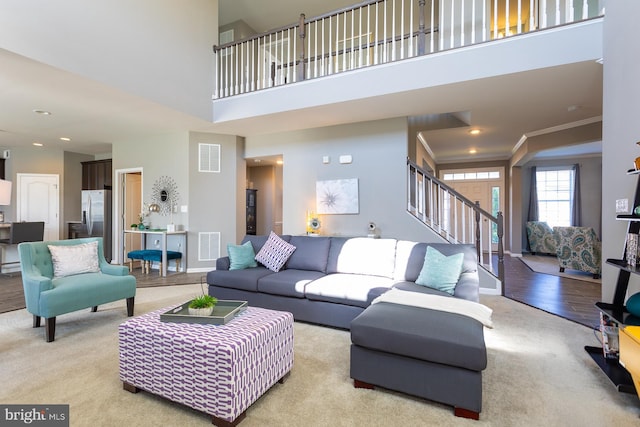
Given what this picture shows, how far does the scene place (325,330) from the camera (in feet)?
10.00

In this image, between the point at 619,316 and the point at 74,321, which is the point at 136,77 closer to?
the point at 74,321

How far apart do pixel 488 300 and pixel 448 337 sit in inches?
107

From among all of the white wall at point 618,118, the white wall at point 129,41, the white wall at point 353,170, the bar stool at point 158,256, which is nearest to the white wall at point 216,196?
the bar stool at point 158,256

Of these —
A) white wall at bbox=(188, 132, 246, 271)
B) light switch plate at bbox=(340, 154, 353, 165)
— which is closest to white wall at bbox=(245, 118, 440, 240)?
light switch plate at bbox=(340, 154, 353, 165)

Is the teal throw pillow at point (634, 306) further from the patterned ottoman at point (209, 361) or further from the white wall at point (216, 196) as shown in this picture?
the white wall at point (216, 196)

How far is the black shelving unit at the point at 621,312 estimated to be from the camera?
194 centimetres

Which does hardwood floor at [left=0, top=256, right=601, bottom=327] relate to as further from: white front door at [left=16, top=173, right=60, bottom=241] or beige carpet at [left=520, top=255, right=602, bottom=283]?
white front door at [left=16, top=173, right=60, bottom=241]

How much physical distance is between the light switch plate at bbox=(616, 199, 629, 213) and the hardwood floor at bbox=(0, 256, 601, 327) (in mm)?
1321

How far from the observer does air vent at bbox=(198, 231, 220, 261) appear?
5.98 metres

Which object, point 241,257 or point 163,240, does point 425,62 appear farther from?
point 163,240

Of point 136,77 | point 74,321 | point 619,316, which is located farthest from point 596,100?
point 74,321

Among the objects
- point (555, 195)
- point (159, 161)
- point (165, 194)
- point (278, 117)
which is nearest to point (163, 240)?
point (165, 194)

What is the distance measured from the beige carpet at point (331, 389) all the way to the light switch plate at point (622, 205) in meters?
1.17

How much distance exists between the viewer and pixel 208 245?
6.03 meters
